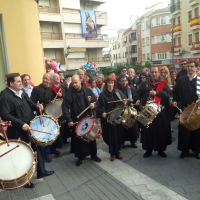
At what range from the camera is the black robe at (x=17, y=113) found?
12.9 feet

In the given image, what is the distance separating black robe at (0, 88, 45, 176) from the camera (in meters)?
3.93

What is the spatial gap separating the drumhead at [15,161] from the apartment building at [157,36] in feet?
131

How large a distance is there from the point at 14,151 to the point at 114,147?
7.67 feet

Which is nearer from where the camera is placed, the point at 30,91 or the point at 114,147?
the point at 114,147

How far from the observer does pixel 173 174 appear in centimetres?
425

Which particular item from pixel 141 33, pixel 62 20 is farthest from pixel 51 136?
pixel 141 33

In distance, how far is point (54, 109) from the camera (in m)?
5.48

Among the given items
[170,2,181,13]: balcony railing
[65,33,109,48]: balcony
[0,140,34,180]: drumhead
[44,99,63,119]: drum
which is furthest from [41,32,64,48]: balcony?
[0,140,34,180]: drumhead

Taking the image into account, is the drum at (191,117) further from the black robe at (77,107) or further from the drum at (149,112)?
the black robe at (77,107)

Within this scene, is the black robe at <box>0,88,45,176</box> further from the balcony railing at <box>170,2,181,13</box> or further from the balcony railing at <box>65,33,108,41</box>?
the balcony railing at <box>170,2,181,13</box>

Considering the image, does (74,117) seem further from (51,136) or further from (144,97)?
(144,97)

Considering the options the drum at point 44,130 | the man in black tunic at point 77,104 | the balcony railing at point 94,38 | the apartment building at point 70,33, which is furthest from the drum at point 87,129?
the balcony railing at point 94,38

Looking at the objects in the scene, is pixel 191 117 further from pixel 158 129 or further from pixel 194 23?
pixel 194 23

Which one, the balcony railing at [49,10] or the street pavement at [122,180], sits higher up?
the balcony railing at [49,10]
